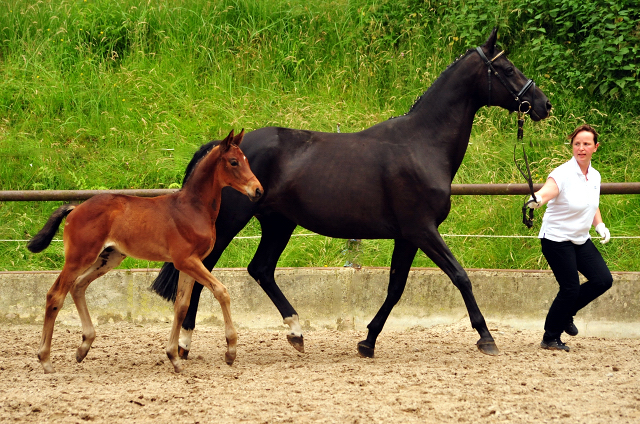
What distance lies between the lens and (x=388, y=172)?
4965mm

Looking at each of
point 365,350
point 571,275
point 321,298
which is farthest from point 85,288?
point 571,275

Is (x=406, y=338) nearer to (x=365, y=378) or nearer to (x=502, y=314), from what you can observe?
(x=502, y=314)

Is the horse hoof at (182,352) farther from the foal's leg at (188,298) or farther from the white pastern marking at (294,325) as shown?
the white pastern marking at (294,325)

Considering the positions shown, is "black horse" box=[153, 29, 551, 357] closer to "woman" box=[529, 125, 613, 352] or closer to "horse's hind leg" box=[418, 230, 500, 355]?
"horse's hind leg" box=[418, 230, 500, 355]

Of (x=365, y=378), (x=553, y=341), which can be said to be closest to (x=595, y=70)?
(x=553, y=341)

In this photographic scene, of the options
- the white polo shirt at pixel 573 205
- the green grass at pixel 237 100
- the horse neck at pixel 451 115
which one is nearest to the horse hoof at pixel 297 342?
the green grass at pixel 237 100

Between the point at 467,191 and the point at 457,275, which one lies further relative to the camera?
the point at 467,191

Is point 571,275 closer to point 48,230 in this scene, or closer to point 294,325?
point 294,325

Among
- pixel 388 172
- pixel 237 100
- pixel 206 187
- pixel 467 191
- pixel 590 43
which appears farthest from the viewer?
pixel 237 100

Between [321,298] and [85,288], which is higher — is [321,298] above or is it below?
below

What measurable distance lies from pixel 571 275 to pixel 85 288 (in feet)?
11.7

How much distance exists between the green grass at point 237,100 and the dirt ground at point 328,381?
1.30m

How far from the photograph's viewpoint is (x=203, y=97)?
31.3 ft

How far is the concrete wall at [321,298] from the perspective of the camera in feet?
19.9
